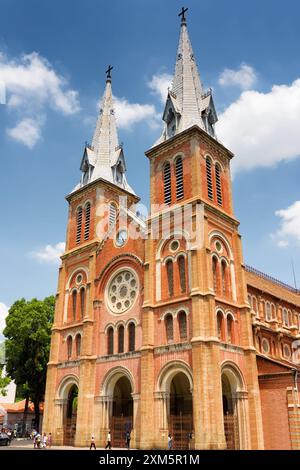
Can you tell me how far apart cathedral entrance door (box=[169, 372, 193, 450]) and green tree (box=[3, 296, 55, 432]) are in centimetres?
1831

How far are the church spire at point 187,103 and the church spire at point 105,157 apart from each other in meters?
8.73

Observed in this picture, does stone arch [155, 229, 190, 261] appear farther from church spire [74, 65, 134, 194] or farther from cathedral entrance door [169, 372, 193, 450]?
church spire [74, 65, 134, 194]

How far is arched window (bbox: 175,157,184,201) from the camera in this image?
34750mm

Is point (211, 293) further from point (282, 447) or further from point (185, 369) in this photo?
point (282, 447)

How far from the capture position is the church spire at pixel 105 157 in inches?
1793

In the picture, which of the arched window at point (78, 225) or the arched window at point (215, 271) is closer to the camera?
the arched window at point (215, 271)

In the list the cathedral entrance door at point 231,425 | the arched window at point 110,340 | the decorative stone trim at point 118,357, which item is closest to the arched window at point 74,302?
the arched window at point 110,340

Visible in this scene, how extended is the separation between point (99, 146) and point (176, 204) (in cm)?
1692

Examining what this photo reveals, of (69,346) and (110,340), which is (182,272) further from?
(69,346)

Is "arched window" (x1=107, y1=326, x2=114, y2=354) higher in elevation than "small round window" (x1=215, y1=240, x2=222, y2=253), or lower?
lower

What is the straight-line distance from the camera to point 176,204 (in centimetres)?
3425

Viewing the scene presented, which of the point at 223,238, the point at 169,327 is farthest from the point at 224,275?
the point at 169,327

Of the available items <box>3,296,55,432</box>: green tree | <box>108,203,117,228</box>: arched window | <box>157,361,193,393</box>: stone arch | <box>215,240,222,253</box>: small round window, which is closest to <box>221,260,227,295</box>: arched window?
<box>215,240,222,253</box>: small round window

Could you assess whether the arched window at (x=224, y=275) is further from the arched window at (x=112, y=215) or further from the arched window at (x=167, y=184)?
the arched window at (x=112, y=215)
